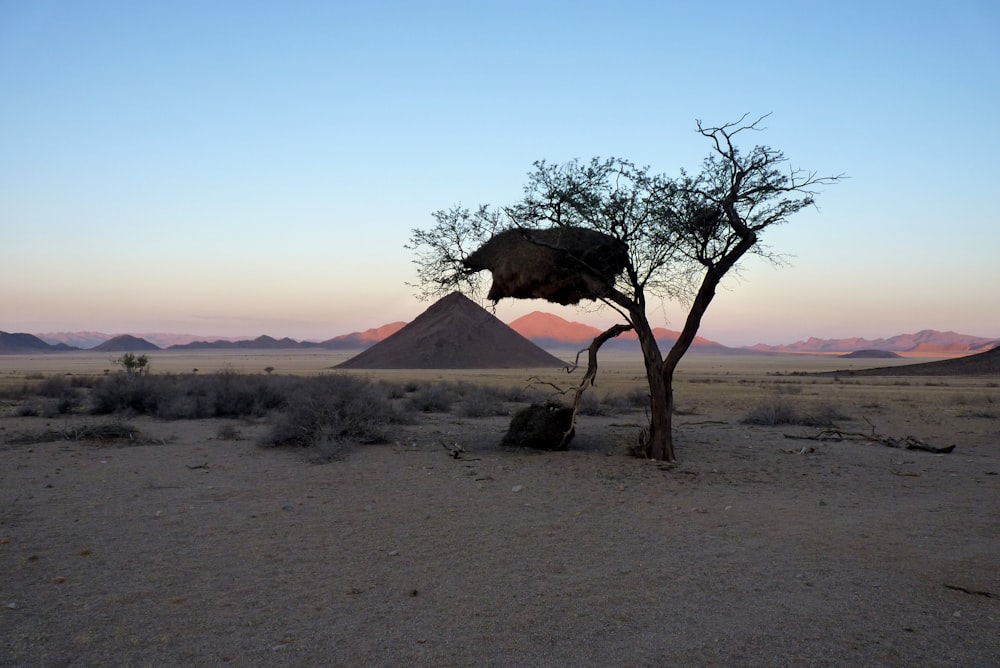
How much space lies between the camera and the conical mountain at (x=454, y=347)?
8119cm

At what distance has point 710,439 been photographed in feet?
50.8

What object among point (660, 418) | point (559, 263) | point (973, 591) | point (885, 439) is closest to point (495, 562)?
point (973, 591)

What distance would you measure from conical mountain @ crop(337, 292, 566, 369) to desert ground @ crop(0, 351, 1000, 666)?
67.2m

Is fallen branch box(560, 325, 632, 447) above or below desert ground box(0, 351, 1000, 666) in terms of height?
above

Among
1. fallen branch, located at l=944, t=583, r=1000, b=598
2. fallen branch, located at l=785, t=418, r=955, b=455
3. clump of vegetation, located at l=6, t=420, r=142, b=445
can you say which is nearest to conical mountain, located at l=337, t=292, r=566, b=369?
fallen branch, located at l=785, t=418, r=955, b=455

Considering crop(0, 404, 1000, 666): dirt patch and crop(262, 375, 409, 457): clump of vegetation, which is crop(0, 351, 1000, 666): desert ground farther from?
crop(262, 375, 409, 457): clump of vegetation

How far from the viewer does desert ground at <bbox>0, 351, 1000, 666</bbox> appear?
467cm

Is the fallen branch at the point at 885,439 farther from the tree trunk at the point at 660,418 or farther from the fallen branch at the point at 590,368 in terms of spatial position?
the fallen branch at the point at 590,368

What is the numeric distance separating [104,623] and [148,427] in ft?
43.6

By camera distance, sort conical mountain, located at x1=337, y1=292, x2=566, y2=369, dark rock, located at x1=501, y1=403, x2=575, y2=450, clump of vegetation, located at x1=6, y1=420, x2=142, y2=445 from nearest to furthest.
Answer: dark rock, located at x1=501, y1=403, x2=575, y2=450 → clump of vegetation, located at x1=6, y1=420, x2=142, y2=445 → conical mountain, located at x1=337, y1=292, x2=566, y2=369

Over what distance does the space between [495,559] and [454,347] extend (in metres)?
76.0

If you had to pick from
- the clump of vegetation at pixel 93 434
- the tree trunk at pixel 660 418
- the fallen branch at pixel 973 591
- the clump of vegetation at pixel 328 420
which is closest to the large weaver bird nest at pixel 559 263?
the tree trunk at pixel 660 418

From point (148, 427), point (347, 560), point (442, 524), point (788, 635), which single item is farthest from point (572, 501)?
point (148, 427)

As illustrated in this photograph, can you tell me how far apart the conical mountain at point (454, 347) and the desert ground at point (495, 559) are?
6720 cm
